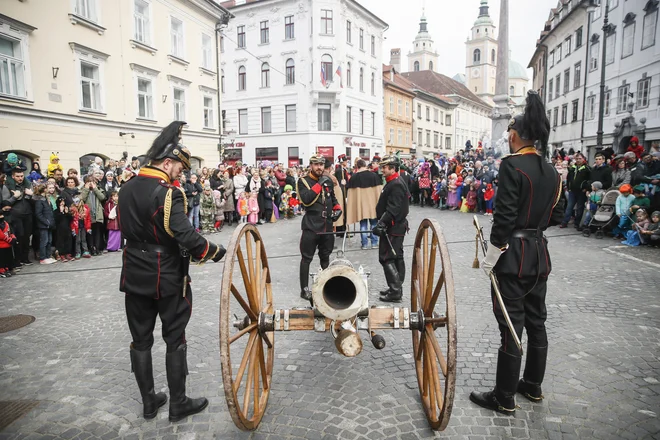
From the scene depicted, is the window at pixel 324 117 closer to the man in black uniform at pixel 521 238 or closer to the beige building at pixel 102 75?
the beige building at pixel 102 75

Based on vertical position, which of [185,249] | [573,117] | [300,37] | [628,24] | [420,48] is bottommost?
[185,249]

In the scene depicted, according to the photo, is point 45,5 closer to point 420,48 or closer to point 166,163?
point 166,163

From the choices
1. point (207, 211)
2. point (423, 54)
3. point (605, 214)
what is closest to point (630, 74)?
point (605, 214)

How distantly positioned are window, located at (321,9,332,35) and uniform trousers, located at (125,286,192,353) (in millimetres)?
33484

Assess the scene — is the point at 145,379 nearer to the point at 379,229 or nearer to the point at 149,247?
the point at 149,247

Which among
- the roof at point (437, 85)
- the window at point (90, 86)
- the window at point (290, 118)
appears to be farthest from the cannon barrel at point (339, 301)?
the roof at point (437, 85)

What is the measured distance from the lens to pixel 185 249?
325 centimetres

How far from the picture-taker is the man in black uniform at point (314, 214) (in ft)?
19.7

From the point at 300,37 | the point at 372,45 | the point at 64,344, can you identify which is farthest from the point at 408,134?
the point at 64,344

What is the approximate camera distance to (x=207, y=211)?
13172mm

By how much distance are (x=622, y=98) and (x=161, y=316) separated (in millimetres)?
26897

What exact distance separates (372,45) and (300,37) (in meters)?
7.88

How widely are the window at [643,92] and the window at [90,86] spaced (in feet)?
78.3

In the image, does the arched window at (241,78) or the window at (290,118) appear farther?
the arched window at (241,78)
